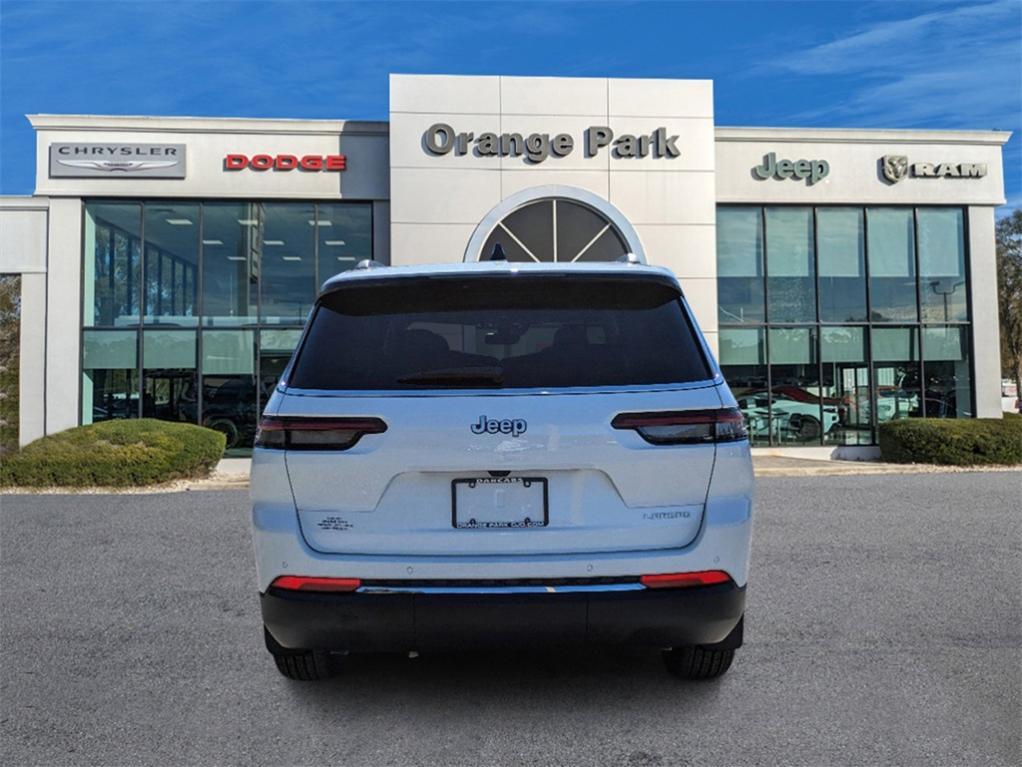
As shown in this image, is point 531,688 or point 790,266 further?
point 790,266

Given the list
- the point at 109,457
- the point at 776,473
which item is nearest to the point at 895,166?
the point at 776,473

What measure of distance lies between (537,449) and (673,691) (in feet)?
4.75

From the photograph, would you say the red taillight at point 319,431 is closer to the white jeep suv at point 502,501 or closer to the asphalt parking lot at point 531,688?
the white jeep suv at point 502,501

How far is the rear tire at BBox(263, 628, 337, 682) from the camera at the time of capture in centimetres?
370

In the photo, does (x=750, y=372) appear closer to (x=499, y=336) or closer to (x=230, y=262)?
(x=230, y=262)

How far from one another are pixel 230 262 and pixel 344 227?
8.43 ft

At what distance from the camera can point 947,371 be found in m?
19.2

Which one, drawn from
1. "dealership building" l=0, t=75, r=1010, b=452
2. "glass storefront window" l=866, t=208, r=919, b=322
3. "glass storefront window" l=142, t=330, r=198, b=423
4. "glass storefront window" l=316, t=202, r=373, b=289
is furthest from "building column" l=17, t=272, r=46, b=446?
"glass storefront window" l=866, t=208, r=919, b=322

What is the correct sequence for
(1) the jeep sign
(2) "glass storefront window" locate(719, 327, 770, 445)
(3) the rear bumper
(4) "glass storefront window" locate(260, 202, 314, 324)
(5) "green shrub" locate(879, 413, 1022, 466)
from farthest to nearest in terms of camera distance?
(1) the jeep sign → (2) "glass storefront window" locate(719, 327, 770, 445) → (4) "glass storefront window" locate(260, 202, 314, 324) → (5) "green shrub" locate(879, 413, 1022, 466) → (3) the rear bumper

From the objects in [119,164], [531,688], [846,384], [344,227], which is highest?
[119,164]

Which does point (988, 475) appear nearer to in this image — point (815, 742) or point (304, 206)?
point (815, 742)

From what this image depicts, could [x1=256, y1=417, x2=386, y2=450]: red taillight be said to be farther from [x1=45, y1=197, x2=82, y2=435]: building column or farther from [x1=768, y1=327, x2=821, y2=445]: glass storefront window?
[x1=768, y1=327, x2=821, y2=445]: glass storefront window

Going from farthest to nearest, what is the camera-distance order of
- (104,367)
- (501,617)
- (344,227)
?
(344,227), (104,367), (501,617)

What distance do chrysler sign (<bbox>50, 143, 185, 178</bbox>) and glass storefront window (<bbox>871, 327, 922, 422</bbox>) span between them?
16.1 m
